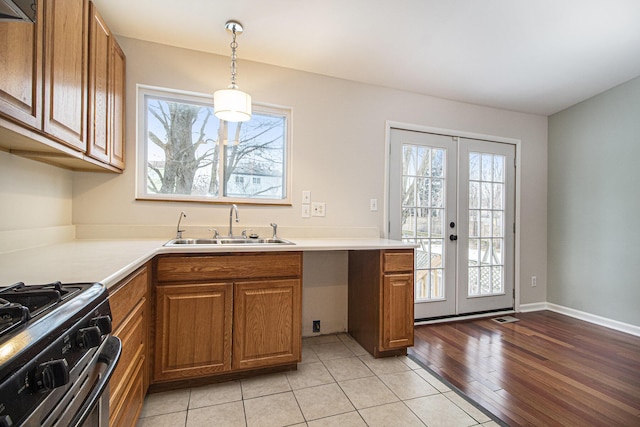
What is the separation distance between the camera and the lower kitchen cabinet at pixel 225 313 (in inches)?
67.4

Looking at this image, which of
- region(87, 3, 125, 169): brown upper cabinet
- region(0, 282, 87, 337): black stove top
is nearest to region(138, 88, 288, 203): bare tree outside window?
region(87, 3, 125, 169): brown upper cabinet

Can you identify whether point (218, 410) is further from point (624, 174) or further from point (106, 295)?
point (624, 174)

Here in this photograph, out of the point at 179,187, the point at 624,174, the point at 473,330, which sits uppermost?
the point at 624,174

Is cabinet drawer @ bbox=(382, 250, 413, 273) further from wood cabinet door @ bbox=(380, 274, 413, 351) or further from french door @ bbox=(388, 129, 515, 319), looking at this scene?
french door @ bbox=(388, 129, 515, 319)

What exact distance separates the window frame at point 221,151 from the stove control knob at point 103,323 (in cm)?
157

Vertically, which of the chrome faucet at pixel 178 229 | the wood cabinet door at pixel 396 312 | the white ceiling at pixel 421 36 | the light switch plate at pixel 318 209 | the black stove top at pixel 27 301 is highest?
the white ceiling at pixel 421 36

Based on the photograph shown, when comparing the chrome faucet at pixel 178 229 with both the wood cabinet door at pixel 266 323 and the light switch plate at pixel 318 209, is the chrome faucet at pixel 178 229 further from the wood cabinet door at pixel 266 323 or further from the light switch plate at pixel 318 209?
the light switch plate at pixel 318 209

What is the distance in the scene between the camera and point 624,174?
9.43 ft

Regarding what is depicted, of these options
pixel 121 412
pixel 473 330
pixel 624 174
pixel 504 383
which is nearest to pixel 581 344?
pixel 473 330

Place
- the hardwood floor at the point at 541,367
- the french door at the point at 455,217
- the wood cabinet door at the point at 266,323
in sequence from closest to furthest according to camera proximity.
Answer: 1. the hardwood floor at the point at 541,367
2. the wood cabinet door at the point at 266,323
3. the french door at the point at 455,217

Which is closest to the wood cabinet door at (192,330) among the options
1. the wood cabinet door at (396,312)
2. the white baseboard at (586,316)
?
the wood cabinet door at (396,312)

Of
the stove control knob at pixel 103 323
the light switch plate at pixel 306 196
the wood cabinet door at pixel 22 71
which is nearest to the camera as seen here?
the stove control knob at pixel 103 323

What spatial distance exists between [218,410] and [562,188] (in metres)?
4.03

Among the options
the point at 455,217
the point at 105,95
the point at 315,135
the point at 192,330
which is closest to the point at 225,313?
the point at 192,330
